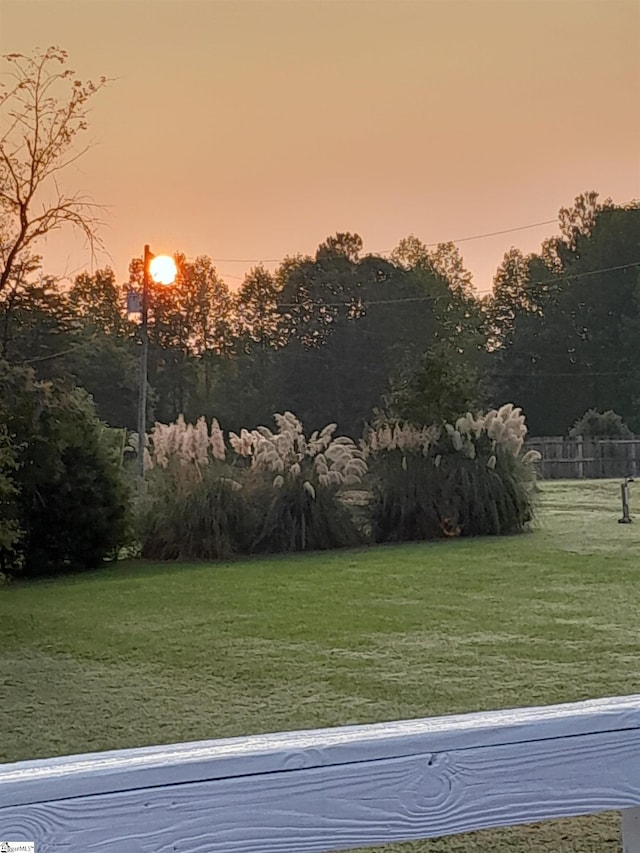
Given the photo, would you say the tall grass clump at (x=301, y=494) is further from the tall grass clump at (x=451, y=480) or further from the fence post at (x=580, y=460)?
the fence post at (x=580, y=460)

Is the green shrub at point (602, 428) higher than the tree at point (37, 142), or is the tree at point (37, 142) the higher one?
the tree at point (37, 142)

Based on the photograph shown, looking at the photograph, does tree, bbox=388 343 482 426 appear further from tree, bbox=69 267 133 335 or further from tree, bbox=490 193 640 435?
tree, bbox=490 193 640 435

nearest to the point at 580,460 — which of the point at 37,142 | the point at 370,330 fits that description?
the point at 370,330

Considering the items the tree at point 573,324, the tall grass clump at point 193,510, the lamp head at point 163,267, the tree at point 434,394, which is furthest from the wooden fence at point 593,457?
the tall grass clump at point 193,510

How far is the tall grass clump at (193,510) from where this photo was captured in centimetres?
457

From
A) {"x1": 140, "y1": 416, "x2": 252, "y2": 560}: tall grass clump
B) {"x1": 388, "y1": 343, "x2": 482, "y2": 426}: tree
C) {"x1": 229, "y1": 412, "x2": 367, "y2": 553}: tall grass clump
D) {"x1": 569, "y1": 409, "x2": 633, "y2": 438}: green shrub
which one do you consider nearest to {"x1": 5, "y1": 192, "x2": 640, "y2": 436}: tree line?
{"x1": 569, "y1": 409, "x2": 633, "y2": 438}: green shrub

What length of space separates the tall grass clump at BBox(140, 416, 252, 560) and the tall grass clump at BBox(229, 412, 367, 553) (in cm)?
11

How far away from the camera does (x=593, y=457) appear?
41.6ft

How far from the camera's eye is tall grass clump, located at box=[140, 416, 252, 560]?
457 centimetres

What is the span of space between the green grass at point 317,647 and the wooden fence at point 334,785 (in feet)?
2.25

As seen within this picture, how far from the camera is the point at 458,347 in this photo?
15.3 m

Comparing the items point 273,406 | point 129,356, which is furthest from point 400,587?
point 273,406

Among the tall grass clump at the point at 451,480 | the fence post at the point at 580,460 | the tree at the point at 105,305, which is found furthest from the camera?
the fence post at the point at 580,460

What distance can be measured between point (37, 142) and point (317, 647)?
2.84 m
